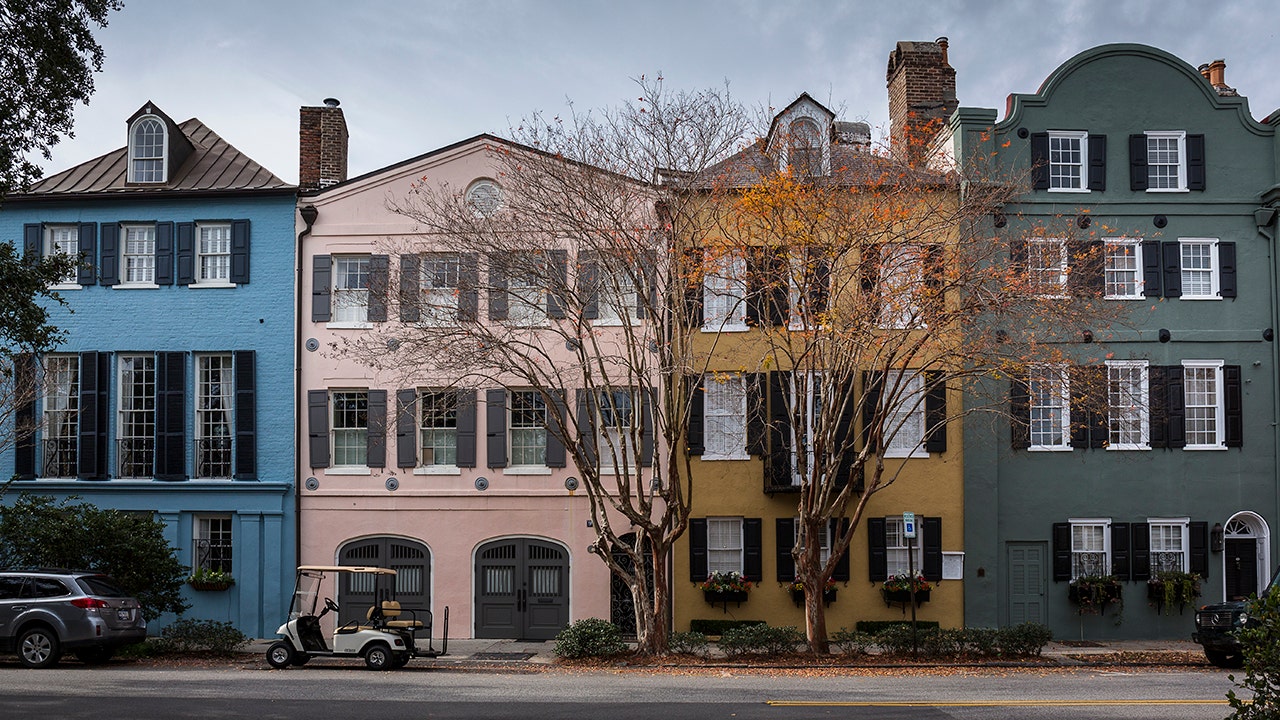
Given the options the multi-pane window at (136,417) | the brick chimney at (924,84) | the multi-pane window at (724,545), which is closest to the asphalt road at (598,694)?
the multi-pane window at (724,545)

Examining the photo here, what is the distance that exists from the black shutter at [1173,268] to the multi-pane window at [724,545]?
11112mm

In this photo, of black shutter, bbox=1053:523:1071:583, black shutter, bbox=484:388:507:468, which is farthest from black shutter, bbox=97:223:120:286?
black shutter, bbox=1053:523:1071:583

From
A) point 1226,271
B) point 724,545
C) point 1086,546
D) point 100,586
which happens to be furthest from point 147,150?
point 1226,271

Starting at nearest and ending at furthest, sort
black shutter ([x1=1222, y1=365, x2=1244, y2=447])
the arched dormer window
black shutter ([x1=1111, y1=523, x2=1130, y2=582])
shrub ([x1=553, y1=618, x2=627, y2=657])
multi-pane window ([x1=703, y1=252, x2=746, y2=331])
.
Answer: multi-pane window ([x1=703, y1=252, x2=746, y2=331]), shrub ([x1=553, y1=618, x2=627, y2=657]), black shutter ([x1=1111, y1=523, x2=1130, y2=582]), black shutter ([x1=1222, y1=365, x2=1244, y2=447]), the arched dormer window

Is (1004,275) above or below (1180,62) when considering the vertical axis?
below

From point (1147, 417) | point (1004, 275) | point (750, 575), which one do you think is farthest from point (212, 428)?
point (1147, 417)

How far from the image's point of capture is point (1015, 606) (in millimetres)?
24266

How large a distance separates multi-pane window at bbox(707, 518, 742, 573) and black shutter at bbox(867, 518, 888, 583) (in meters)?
2.86

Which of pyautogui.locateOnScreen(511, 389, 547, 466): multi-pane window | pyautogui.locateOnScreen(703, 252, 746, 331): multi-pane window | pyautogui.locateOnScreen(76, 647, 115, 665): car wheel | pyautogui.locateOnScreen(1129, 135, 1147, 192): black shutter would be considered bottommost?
pyautogui.locateOnScreen(76, 647, 115, 665): car wheel

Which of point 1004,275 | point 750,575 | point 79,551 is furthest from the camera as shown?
point 750,575

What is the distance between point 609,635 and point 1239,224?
17146mm

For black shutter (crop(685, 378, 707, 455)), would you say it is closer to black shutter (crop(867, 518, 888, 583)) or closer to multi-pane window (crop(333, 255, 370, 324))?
black shutter (crop(867, 518, 888, 583))

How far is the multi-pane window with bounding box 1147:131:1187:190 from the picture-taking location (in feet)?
82.1

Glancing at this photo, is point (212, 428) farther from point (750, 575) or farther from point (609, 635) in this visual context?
point (750, 575)
